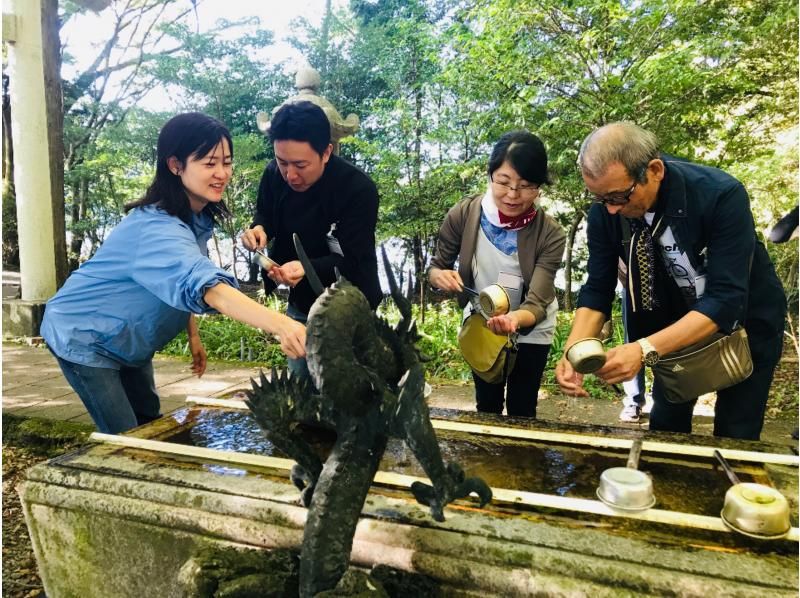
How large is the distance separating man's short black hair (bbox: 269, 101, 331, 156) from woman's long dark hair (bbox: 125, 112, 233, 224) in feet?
0.90

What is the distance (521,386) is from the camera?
271 centimetres

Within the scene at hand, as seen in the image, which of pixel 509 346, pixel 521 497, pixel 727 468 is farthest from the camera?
pixel 509 346

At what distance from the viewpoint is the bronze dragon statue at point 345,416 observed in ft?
4.20

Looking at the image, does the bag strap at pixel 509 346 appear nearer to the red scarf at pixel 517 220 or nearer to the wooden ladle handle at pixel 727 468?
the red scarf at pixel 517 220

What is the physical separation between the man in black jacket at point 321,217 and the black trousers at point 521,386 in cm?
76

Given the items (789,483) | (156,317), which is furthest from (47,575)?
(789,483)

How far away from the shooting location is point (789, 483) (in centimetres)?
176

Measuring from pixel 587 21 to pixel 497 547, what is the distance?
6189 millimetres

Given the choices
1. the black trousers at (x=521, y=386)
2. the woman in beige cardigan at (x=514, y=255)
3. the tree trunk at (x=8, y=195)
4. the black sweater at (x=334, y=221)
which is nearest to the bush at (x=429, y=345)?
the black trousers at (x=521, y=386)

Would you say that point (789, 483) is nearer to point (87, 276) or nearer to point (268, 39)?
point (87, 276)

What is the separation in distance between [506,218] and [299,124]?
3.43ft

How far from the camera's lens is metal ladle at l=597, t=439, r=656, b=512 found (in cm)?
153

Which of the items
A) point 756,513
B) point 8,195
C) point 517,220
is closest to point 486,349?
point 517,220

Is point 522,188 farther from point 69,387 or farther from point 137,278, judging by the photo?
point 69,387
